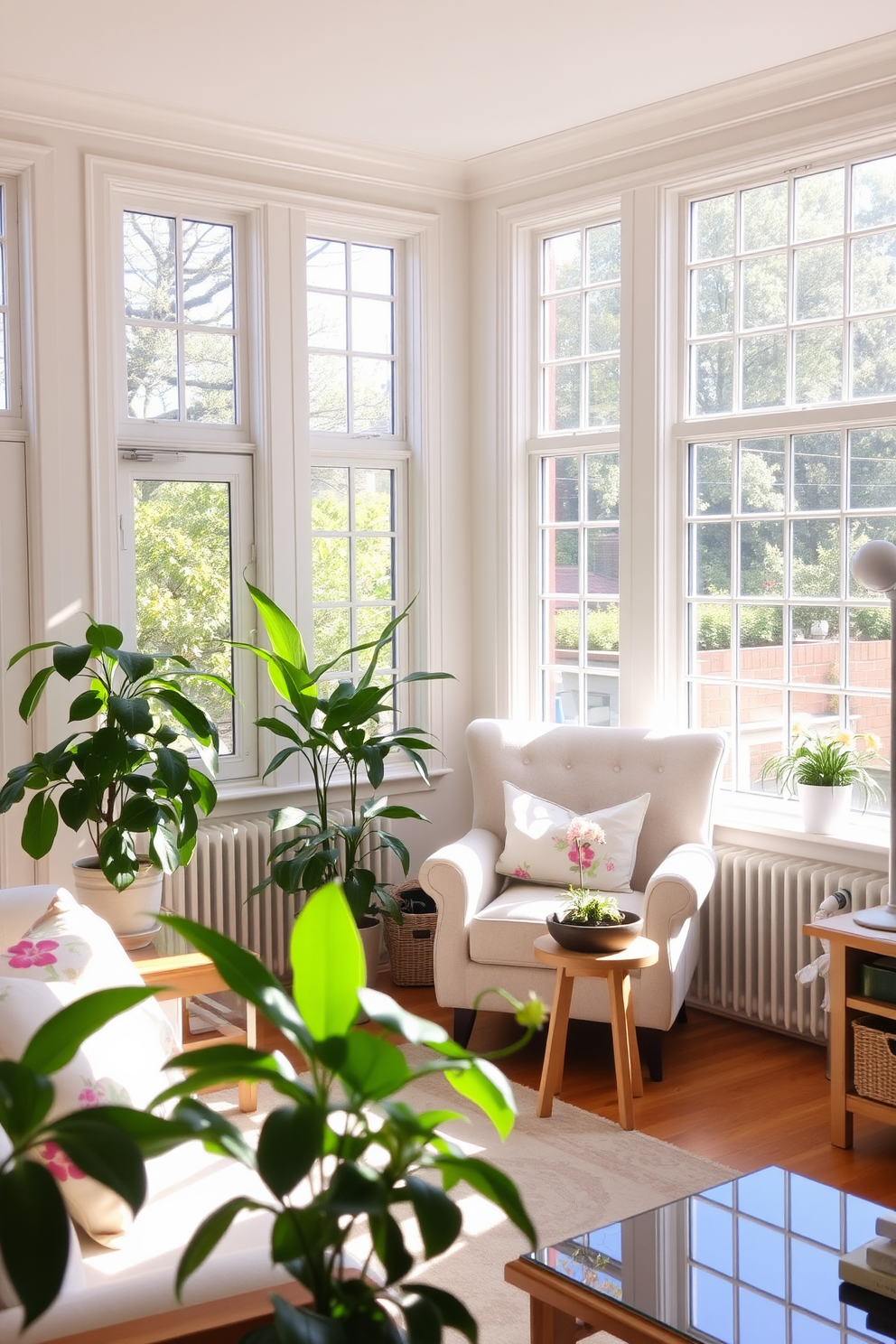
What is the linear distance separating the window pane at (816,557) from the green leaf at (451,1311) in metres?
3.53

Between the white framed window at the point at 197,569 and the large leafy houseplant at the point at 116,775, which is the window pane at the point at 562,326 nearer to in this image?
the white framed window at the point at 197,569

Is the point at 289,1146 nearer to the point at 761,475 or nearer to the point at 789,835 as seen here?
the point at 789,835

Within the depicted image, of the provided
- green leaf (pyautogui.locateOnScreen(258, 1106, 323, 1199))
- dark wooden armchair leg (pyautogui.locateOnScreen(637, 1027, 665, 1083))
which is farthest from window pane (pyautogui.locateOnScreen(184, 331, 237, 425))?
green leaf (pyautogui.locateOnScreen(258, 1106, 323, 1199))

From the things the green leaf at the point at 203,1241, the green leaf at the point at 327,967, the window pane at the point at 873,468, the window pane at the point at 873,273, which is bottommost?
the green leaf at the point at 203,1241

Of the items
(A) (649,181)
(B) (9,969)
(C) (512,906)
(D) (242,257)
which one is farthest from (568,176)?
(B) (9,969)

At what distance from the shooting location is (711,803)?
4.43 meters

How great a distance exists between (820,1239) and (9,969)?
153 centimetres

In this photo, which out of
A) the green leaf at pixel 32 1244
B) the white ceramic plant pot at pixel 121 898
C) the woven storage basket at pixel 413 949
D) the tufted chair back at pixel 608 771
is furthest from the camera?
the woven storage basket at pixel 413 949

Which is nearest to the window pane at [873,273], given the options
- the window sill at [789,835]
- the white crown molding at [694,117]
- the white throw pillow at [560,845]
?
the white crown molding at [694,117]

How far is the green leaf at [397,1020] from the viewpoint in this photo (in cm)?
111

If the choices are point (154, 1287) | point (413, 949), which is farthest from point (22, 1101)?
point (413, 949)

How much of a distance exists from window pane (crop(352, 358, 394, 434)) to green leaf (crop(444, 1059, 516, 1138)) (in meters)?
4.31

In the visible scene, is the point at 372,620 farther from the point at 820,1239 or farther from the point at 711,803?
the point at 820,1239

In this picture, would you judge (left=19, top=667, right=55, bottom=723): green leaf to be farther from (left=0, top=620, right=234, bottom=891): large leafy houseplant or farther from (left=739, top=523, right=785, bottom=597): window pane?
(left=739, top=523, right=785, bottom=597): window pane
